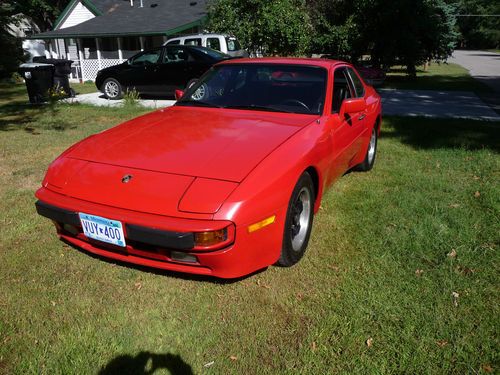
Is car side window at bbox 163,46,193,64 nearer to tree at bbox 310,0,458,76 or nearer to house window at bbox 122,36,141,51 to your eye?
tree at bbox 310,0,458,76

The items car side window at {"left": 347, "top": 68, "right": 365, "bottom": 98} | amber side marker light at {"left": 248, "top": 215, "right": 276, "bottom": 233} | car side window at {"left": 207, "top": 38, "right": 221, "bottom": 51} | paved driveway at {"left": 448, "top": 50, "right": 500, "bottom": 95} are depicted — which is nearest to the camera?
amber side marker light at {"left": 248, "top": 215, "right": 276, "bottom": 233}

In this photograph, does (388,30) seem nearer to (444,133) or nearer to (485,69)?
(485,69)

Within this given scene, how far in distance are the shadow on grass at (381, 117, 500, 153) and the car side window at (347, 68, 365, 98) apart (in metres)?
2.08

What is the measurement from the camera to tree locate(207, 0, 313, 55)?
1401 cm

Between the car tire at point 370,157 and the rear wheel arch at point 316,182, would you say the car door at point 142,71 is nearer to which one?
the car tire at point 370,157

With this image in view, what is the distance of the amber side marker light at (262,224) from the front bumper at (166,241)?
0.11 feet

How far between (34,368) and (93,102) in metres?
10.6

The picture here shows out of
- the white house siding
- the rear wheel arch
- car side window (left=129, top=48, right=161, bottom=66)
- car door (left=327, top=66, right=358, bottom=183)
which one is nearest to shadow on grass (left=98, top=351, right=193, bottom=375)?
the rear wheel arch

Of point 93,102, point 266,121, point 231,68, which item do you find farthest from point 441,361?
point 93,102

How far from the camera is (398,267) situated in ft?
10.1

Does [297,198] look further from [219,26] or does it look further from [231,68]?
[219,26]

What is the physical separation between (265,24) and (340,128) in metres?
11.7

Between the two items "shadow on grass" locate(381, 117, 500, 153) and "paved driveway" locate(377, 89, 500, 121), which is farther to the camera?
"paved driveway" locate(377, 89, 500, 121)

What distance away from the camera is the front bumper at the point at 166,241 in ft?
7.70
